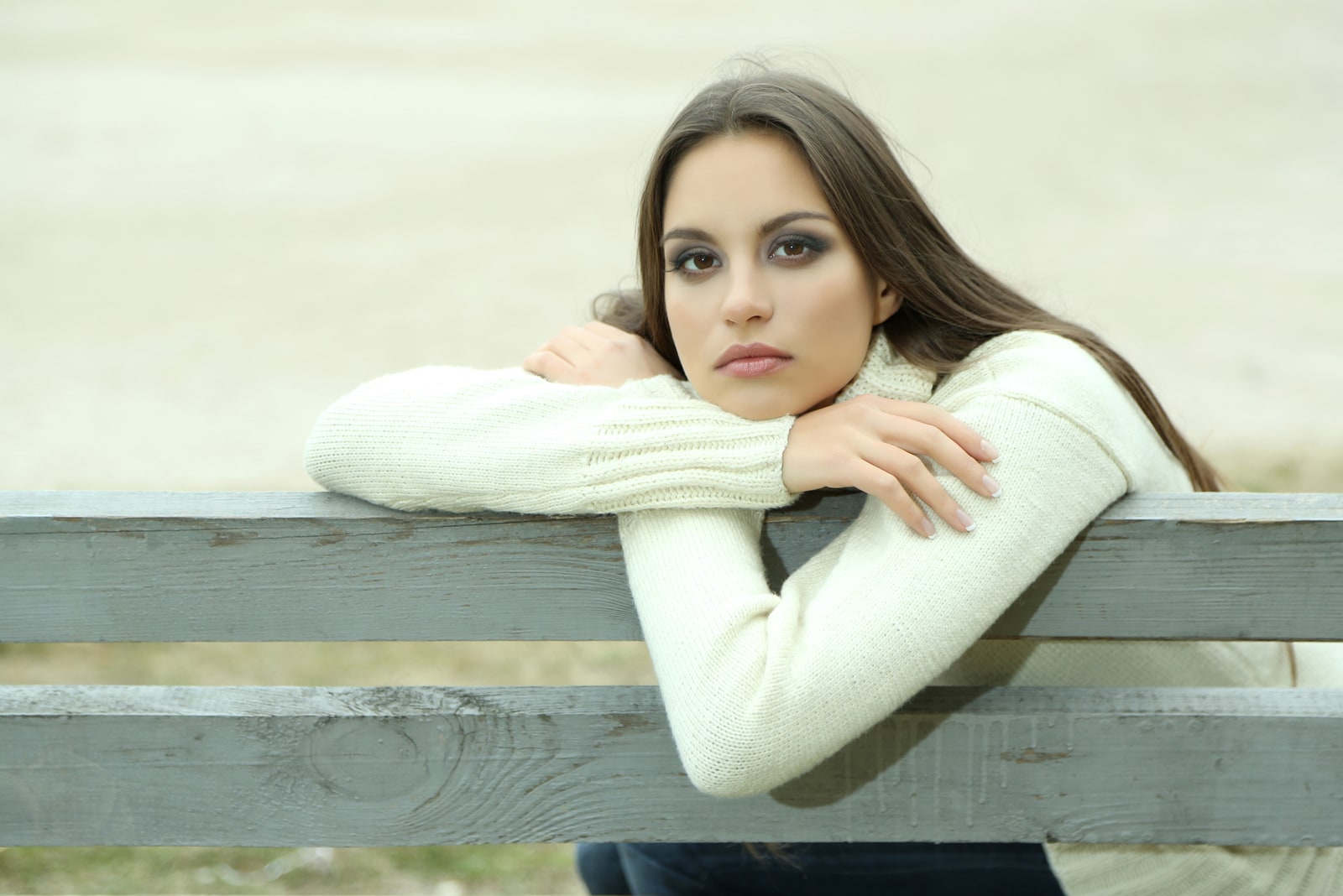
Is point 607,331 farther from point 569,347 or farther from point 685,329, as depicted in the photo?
point 685,329

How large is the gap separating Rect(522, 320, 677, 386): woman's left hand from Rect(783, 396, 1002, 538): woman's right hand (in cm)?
34

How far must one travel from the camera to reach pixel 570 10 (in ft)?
46.0

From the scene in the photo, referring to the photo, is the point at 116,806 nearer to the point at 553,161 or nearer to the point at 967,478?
the point at 967,478

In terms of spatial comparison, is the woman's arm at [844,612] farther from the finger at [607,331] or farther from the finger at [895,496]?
the finger at [607,331]

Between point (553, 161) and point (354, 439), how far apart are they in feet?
31.0

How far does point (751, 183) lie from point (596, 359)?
337 mm

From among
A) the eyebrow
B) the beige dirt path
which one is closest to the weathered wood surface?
the eyebrow

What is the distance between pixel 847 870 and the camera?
1862 millimetres

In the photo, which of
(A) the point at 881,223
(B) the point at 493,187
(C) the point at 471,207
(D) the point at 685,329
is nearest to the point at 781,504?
(D) the point at 685,329

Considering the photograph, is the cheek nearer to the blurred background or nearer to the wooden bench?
the wooden bench

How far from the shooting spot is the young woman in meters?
1.43

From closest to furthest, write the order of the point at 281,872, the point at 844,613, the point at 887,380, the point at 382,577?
the point at 844,613 → the point at 382,577 → the point at 887,380 → the point at 281,872

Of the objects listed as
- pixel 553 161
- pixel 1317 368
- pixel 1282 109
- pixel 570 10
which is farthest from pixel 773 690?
pixel 570 10

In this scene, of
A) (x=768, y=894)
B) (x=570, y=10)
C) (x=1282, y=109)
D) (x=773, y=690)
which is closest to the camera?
(x=773, y=690)
